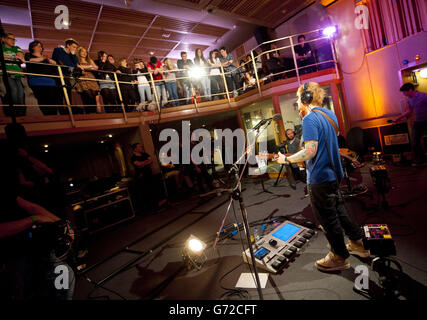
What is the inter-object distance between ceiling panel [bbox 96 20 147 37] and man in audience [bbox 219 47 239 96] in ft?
10.7

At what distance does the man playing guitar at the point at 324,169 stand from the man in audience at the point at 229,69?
5.89 metres

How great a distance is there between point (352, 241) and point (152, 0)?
812 cm

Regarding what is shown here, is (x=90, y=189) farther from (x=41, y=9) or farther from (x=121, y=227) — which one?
(x=41, y=9)

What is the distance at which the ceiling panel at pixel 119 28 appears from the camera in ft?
24.0

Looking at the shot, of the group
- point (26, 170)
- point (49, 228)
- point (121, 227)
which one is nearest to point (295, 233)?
point (49, 228)

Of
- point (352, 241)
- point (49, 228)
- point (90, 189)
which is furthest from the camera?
point (90, 189)

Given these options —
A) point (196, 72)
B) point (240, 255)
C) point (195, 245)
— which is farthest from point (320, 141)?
point (196, 72)

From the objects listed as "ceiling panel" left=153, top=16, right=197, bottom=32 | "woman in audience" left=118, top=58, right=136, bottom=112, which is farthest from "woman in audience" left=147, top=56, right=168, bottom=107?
"ceiling panel" left=153, top=16, right=197, bottom=32

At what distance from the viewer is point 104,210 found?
543 cm

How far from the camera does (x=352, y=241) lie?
2270 millimetres

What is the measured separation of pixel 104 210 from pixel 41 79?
138 inches

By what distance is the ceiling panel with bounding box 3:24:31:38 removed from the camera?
6517 millimetres
